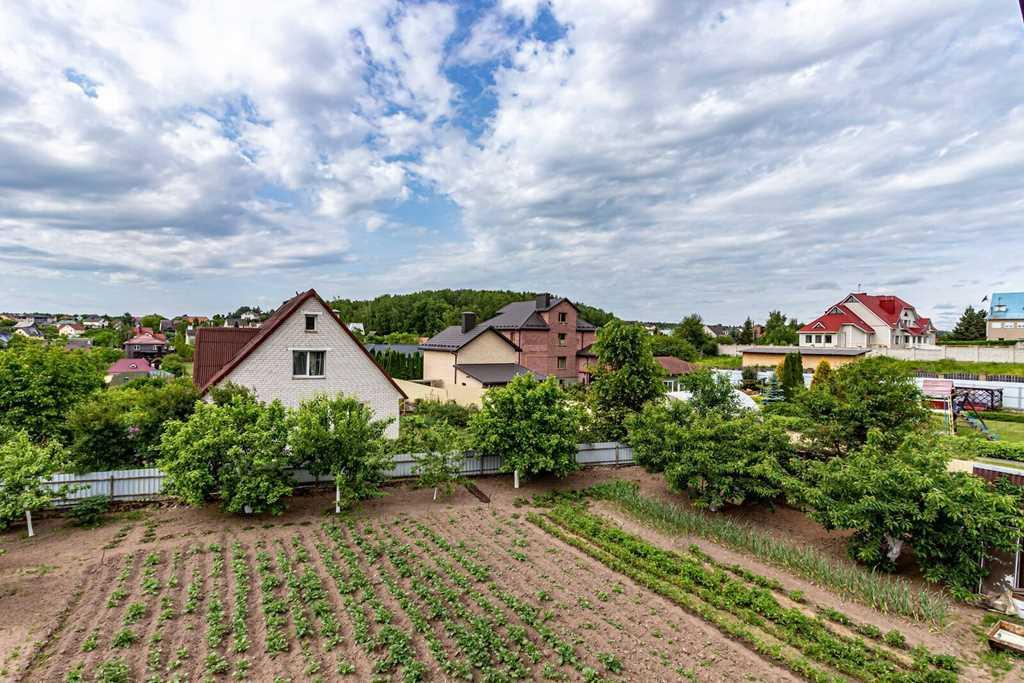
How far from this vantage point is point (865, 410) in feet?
49.3

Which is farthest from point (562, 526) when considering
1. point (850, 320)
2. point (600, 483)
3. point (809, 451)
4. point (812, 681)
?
point (850, 320)

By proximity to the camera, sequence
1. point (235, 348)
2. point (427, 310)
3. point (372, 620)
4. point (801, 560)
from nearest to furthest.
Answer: point (372, 620), point (801, 560), point (235, 348), point (427, 310)

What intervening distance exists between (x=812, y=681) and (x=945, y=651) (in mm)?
2909

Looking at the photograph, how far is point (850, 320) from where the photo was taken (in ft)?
178

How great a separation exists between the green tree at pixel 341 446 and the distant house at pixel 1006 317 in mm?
79429

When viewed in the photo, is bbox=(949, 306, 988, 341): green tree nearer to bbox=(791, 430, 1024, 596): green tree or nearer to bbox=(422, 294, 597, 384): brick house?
bbox=(422, 294, 597, 384): brick house

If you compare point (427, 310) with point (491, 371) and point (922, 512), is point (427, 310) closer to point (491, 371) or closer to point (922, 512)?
point (491, 371)

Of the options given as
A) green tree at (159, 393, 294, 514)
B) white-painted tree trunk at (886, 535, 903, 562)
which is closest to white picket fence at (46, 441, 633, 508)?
green tree at (159, 393, 294, 514)

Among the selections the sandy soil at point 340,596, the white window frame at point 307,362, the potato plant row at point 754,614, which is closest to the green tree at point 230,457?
the sandy soil at point 340,596

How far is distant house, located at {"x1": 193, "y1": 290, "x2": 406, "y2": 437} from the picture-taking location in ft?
62.8

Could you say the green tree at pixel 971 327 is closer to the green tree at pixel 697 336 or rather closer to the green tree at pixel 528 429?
the green tree at pixel 697 336

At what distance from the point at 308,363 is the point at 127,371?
46.0 metres

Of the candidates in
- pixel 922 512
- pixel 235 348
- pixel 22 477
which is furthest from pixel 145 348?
pixel 922 512

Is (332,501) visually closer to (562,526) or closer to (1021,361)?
(562,526)
